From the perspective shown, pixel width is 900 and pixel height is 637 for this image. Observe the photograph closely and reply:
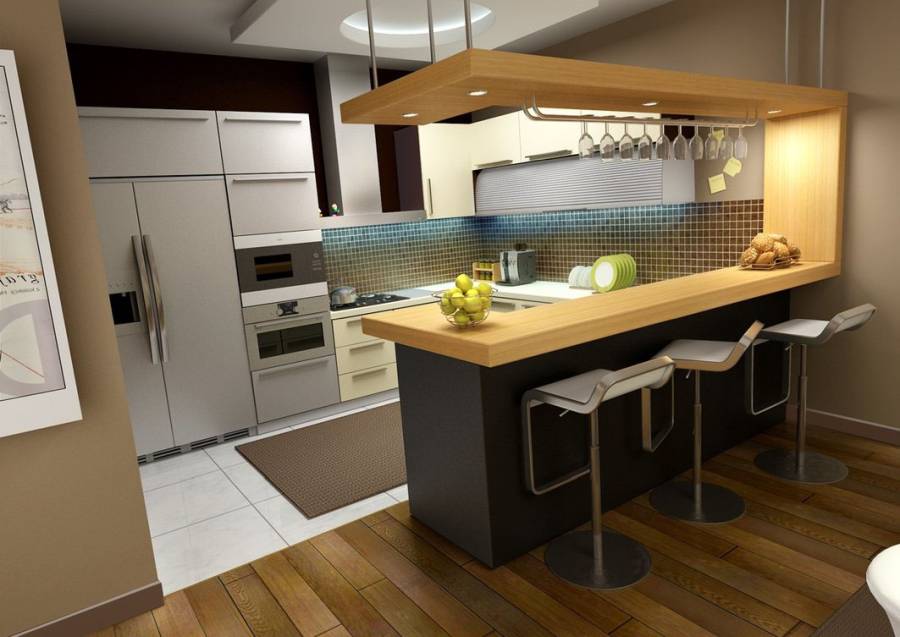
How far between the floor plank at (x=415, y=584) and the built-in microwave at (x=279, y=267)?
75.2 inches

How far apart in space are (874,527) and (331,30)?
3.72 m

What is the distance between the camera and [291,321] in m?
4.48

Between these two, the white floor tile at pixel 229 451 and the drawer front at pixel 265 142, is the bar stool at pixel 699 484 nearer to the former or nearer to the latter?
the white floor tile at pixel 229 451

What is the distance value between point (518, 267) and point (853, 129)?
2.51 metres

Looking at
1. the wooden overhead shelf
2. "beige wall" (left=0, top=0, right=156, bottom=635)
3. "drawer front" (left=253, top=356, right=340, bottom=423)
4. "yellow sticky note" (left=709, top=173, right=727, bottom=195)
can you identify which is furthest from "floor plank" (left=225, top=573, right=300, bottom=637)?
"yellow sticky note" (left=709, top=173, right=727, bottom=195)

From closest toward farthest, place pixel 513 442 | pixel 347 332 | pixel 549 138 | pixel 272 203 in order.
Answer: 1. pixel 513 442
2. pixel 272 203
3. pixel 549 138
4. pixel 347 332

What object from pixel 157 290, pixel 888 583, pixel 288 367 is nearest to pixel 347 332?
pixel 288 367

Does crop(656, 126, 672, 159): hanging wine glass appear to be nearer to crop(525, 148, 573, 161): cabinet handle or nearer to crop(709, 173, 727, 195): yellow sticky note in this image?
crop(709, 173, 727, 195): yellow sticky note

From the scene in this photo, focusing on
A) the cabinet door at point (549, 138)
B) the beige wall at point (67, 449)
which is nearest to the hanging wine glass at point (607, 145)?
the cabinet door at point (549, 138)

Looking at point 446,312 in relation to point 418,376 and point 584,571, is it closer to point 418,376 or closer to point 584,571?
point 418,376

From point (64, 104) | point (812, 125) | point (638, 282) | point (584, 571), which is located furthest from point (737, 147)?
point (64, 104)

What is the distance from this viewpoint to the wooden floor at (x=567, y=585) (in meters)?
2.27

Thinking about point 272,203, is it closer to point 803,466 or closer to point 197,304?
point 197,304

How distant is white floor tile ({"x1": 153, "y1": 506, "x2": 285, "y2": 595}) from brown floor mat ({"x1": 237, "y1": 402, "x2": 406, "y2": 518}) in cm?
25
